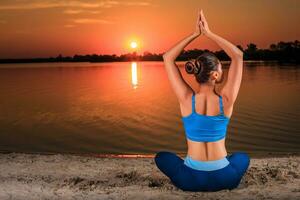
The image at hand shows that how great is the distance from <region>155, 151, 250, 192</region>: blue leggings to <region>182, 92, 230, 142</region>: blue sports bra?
0.32 m

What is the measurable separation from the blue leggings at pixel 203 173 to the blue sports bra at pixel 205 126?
318 mm

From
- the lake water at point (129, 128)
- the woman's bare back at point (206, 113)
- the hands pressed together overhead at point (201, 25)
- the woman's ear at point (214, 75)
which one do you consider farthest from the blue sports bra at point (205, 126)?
the lake water at point (129, 128)

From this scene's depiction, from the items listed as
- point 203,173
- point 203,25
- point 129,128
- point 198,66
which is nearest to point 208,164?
point 203,173

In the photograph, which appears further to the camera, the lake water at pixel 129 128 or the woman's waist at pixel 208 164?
the lake water at pixel 129 128

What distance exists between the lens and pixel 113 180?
7.13m

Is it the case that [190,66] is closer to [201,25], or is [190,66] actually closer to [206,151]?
[201,25]

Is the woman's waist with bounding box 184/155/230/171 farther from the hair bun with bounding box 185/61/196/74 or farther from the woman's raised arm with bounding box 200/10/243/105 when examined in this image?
the hair bun with bounding box 185/61/196/74

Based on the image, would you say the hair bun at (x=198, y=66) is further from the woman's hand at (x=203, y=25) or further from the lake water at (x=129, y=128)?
the lake water at (x=129, y=128)

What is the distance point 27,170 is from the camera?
790cm

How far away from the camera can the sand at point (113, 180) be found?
6.20 m

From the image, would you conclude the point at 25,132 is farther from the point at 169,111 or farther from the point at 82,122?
Answer: the point at 169,111

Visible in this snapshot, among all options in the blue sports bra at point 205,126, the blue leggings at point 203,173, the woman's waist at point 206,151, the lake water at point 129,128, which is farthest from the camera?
the lake water at point 129,128

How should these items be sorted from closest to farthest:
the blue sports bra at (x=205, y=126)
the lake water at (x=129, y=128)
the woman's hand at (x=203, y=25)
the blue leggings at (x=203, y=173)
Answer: the woman's hand at (x=203, y=25) → the blue sports bra at (x=205, y=126) → the blue leggings at (x=203, y=173) → the lake water at (x=129, y=128)

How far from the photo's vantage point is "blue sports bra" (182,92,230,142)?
543cm
